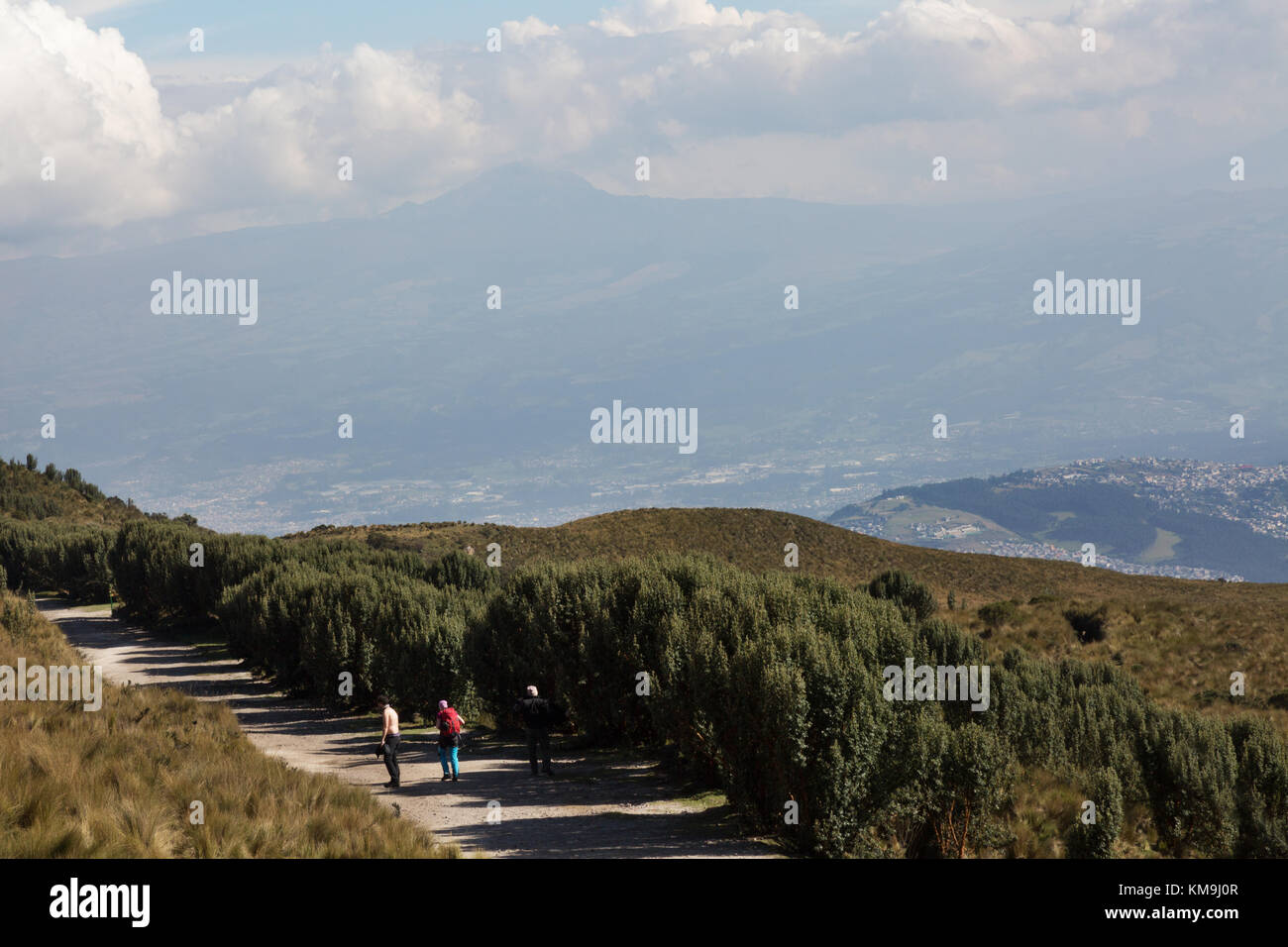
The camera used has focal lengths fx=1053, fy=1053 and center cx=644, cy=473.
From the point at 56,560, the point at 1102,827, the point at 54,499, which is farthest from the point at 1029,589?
the point at 54,499

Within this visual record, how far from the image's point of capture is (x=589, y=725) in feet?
72.5

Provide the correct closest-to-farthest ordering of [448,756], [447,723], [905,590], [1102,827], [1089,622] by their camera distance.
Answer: [1102,827] → [447,723] → [448,756] → [1089,622] → [905,590]

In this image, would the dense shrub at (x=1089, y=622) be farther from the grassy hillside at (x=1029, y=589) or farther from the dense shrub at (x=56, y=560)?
the dense shrub at (x=56, y=560)

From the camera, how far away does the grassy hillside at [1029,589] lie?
108 ft

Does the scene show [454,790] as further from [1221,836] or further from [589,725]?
[1221,836]

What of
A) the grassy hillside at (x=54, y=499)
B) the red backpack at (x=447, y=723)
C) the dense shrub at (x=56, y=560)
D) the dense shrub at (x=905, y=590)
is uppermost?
the grassy hillside at (x=54, y=499)

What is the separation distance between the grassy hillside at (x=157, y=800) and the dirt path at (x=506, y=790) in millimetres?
1843

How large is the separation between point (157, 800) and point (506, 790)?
7412mm

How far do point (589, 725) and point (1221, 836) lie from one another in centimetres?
1164

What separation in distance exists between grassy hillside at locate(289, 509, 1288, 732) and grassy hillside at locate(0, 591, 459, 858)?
20113 millimetres

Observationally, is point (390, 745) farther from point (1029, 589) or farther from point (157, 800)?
point (1029, 589)

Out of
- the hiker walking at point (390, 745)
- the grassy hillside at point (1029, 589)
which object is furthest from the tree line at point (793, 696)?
the grassy hillside at point (1029, 589)

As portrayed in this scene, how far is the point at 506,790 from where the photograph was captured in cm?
1839

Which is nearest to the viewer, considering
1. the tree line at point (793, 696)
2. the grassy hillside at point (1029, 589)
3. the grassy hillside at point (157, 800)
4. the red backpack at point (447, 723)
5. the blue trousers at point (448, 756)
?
the grassy hillside at point (157, 800)
